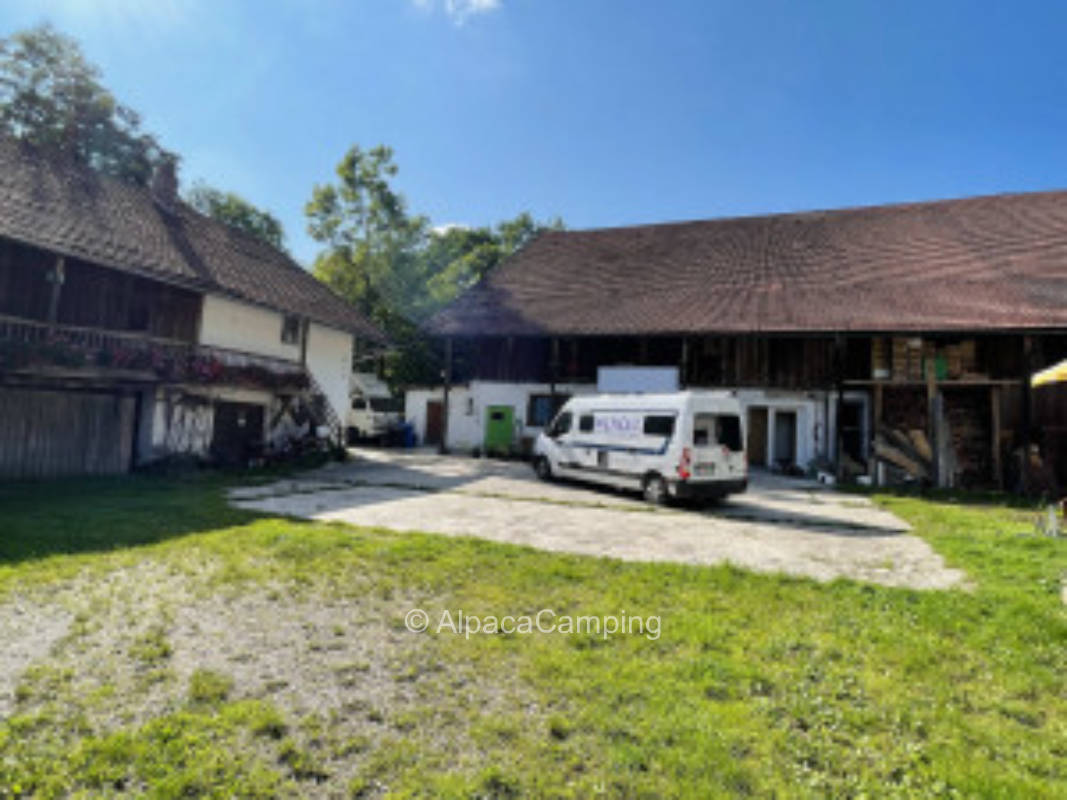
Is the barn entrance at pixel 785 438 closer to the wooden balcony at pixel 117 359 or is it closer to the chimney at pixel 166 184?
the wooden balcony at pixel 117 359

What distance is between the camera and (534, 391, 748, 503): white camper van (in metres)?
10.6

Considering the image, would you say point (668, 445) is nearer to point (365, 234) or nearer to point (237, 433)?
point (237, 433)

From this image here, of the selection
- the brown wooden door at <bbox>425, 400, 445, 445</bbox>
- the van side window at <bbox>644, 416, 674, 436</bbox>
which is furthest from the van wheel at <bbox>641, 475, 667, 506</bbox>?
the brown wooden door at <bbox>425, 400, 445, 445</bbox>

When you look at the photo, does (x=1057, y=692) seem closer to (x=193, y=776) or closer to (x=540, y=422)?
(x=193, y=776)

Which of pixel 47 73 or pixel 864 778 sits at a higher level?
pixel 47 73

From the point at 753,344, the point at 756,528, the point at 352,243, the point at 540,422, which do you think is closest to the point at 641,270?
the point at 753,344

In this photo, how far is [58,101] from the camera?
24.2 m

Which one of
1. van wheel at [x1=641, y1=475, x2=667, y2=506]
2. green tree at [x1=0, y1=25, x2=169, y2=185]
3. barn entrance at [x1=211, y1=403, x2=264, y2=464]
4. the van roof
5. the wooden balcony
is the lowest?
van wheel at [x1=641, y1=475, x2=667, y2=506]

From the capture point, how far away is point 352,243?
127 feet

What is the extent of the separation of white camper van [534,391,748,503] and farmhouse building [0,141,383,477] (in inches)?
383

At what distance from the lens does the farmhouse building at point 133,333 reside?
10797 mm

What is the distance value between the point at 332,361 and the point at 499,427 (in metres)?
6.77

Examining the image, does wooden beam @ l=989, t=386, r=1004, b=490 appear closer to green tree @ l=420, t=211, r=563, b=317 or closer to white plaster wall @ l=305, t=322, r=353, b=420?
white plaster wall @ l=305, t=322, r=353, b=420

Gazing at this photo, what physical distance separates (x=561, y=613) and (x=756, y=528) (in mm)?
5659
